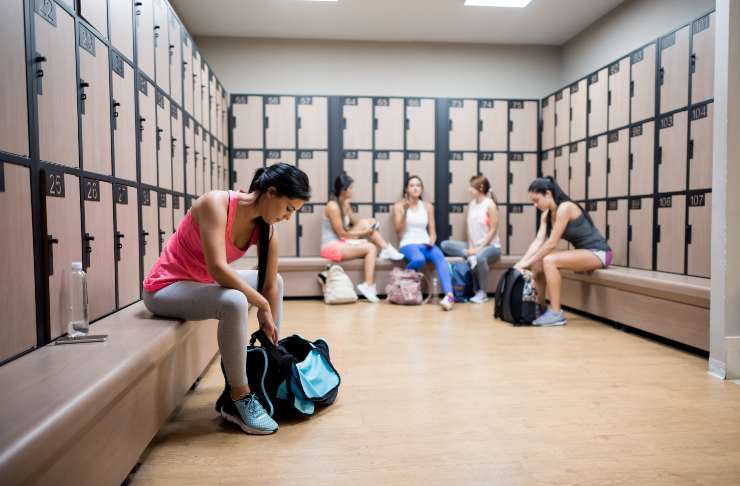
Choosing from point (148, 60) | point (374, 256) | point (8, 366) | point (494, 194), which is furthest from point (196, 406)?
point (494, 194)

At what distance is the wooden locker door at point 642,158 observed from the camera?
4.00 meters

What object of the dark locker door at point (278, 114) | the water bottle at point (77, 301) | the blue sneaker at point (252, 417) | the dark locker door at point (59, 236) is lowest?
the blue sneaker at point (252, 417)

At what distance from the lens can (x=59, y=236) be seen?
171 centimetres

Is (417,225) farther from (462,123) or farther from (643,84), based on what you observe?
(643,84)

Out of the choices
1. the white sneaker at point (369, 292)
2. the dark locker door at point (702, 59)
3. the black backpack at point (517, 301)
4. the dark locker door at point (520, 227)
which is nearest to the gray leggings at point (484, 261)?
the dark locker door at point (520, 227)

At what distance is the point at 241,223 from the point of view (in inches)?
81.4

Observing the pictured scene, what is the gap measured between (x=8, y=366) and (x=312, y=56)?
5175 mm

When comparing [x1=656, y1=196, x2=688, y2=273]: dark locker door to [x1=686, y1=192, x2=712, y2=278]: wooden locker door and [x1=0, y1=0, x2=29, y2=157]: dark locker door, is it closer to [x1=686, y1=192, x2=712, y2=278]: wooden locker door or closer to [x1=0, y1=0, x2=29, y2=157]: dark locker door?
[x1=686, y1=192, x2=712, y2=278]: wooden locker door

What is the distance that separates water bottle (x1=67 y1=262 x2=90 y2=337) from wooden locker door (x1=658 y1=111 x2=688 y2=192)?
11.8 feet

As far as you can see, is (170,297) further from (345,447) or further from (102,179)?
(345,447)

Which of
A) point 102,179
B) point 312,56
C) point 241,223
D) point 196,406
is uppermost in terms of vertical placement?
point 312,56

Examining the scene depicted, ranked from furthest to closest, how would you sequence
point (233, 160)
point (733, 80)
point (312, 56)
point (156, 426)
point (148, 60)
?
1. point (312, 56)
2. point (233, 160)
3. point (148, 60)
4. point (733, 80)
5. point (156, 426)

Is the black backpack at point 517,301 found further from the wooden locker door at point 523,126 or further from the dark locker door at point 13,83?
the dark locker door at point 13,83

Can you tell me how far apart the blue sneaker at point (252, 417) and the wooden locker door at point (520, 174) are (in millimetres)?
4514
